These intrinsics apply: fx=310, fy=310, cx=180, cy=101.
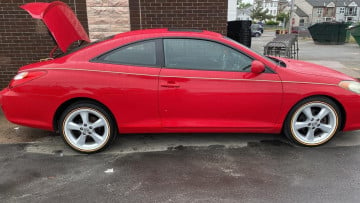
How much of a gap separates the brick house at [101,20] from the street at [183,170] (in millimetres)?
2605

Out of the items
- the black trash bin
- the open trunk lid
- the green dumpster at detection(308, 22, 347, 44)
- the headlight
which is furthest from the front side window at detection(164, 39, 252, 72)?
the green dumpster at detection(308, 22, 347, 44)

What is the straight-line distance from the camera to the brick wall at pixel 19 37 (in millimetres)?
6227

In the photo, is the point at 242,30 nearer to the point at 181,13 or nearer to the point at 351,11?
the point at 181,13

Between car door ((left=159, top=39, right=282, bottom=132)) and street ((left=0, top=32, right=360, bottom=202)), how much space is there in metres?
0.42

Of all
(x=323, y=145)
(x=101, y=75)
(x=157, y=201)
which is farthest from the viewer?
(x=323, y=145)

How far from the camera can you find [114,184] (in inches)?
126

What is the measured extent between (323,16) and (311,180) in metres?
84.5

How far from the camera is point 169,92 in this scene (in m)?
3.69

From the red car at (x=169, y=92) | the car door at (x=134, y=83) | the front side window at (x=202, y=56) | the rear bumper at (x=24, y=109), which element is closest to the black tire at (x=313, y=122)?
the red car at (x=169, y=92)

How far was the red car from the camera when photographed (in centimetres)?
368

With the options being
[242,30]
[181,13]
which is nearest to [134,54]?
[181,13]

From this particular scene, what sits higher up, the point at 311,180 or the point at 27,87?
the point at 27,87

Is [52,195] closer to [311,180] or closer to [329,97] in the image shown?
[311,180]

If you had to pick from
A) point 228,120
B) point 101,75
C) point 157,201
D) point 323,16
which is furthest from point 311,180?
point 323,16
